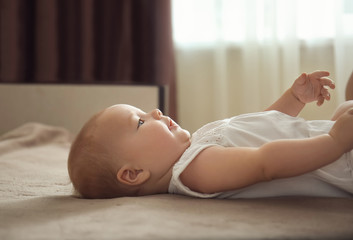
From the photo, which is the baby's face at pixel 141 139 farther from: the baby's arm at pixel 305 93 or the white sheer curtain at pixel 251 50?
the white sheer curtain at pixel 251 50

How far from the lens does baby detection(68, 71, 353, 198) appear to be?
0.90 m

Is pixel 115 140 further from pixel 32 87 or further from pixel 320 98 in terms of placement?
pixel 32 87

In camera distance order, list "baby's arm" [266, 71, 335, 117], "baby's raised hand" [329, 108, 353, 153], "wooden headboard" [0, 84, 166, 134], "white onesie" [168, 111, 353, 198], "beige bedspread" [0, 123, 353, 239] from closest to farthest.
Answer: "beige bedspread" [0, 123, 353, 239], "baby's raised hand" [329, 108, 353, 153], "white onesie" [168, 111, 353, 198], "baby's arm" [266, 71, 335, 117], "wooden headboard" [0, 84, 166, 134]

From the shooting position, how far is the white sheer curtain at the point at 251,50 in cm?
267

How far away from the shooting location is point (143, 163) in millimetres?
1050

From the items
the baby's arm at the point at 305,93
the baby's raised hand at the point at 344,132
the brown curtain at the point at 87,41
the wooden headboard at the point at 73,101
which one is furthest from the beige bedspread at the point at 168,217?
the brown curtain at the point at 87,41

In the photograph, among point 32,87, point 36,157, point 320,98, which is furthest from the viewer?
point 32,87

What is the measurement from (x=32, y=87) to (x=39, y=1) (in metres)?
0.70

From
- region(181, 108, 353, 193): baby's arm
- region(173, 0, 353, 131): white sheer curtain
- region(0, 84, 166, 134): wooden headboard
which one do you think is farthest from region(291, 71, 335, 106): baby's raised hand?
region(173, 0, 353, 131): white sheer curtain

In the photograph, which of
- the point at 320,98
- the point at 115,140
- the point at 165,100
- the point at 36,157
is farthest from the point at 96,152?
the point at 165,100

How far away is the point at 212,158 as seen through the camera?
0.99 m

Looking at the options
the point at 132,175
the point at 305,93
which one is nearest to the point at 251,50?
the point at 305,93

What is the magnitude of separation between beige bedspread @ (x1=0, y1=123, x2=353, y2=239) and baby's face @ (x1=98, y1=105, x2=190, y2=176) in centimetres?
9

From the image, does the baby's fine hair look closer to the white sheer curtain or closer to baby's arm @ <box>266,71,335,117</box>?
baby's arm @ <box>266,71,335,117</box>
